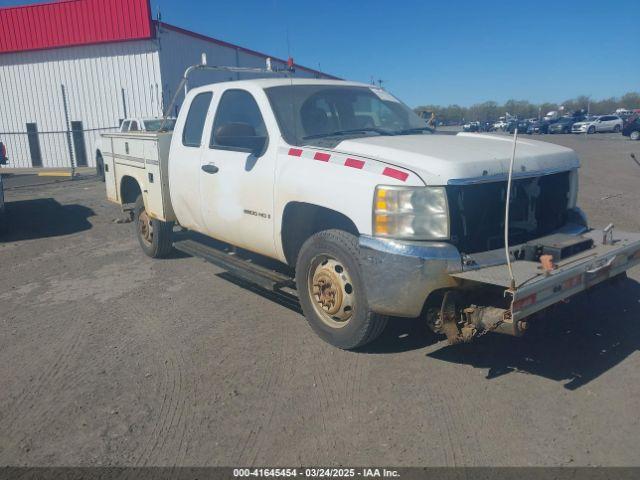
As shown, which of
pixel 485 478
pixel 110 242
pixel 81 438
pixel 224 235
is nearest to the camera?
pixel 485 478

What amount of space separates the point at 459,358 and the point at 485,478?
55.7 inches

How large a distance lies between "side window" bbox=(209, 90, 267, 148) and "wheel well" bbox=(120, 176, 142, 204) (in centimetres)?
270

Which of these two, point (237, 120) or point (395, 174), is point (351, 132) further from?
point (395, 174)

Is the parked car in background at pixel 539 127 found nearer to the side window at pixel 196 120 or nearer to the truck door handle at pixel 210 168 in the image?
the side window at pixel 196 120

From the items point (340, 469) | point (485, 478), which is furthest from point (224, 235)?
point (485, 478)

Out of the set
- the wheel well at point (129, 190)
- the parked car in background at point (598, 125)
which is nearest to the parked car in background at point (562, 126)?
the parked car in background at point (598, 125)

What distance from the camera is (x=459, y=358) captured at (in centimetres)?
416

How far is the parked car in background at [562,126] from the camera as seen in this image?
46312mm

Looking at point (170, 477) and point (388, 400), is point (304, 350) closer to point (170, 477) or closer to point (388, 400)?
point (388, 400)

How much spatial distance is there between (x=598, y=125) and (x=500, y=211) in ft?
155

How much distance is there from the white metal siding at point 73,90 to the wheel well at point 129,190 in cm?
1511

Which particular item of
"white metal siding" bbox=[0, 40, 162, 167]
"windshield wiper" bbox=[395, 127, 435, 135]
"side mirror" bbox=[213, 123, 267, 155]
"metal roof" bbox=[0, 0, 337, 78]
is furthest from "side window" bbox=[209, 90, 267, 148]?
"white metal siding" bbox=[0, 40, 162, 167]

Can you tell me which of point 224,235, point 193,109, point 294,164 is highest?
point 193,109

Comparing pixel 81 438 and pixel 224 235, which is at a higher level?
pixel 224 235
